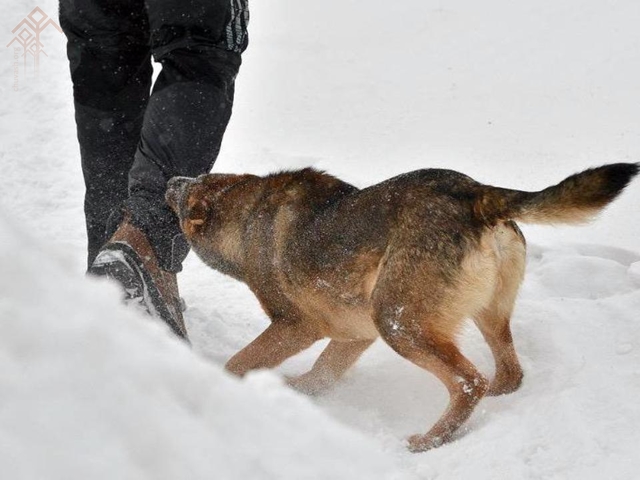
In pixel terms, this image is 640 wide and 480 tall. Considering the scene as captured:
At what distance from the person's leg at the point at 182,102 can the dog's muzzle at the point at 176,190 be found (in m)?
0.03

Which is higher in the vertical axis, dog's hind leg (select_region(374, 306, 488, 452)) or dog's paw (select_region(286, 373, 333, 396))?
dog's hind leg (select_region(374, 306, 488, 452))

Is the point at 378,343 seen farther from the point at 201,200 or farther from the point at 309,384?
the point at 201,200

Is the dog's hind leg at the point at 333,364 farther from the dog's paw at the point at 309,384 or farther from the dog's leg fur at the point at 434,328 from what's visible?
the dog's leg fur at the point at 434,328

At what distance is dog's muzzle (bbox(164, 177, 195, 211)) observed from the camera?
11.9 ft

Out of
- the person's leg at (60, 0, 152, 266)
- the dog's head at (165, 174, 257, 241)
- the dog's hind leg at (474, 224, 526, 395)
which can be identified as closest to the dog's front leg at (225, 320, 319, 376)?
the dog's head at (165, 174, 257, 241)

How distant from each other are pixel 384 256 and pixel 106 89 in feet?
6.13

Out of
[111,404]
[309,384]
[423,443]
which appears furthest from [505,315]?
[111,404]

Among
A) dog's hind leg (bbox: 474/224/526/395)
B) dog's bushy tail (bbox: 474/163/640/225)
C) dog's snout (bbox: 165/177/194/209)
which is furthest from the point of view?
dog's snout (bbox: 165/177/194/209)

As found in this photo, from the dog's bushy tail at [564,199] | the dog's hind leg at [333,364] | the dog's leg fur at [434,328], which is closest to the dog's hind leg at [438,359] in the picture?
the dog's leg fur at [434,328]

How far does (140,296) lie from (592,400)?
1.93 metres

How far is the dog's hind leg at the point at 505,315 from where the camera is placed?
3176 millimetres

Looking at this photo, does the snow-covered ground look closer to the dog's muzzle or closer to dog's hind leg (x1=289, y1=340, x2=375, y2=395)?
dog's hind leg (x1=289, y1=340, x2=375, y2=395)

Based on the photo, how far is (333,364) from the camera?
3668mm

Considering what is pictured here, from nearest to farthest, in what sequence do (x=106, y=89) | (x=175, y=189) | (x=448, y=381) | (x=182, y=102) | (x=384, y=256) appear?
(x=448, y=381)
(x=384, y=256)
(x=182, y=102)
(x=175, y=189)
(x=106, y=89)
